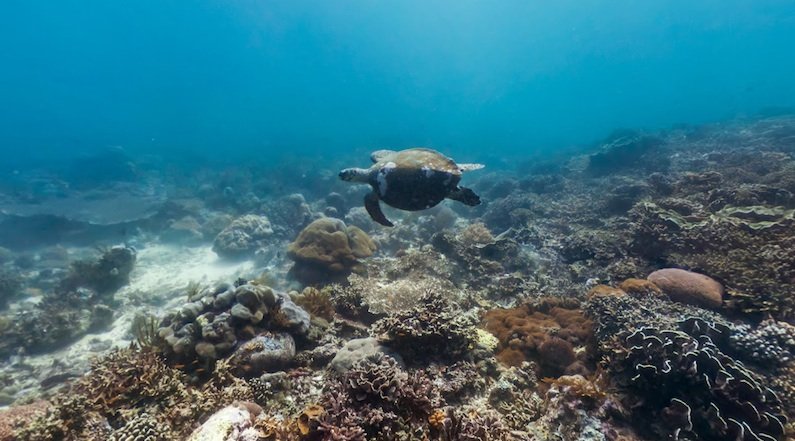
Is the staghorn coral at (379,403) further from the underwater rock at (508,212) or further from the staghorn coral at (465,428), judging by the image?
the underwater rock at (508,212)

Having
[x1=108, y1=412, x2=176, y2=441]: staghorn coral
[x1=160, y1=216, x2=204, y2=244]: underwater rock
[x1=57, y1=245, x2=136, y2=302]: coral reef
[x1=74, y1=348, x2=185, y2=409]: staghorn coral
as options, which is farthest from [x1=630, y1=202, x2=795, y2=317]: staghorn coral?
[x1=160, y1=216, x2=204, y2=244]: underwater rock

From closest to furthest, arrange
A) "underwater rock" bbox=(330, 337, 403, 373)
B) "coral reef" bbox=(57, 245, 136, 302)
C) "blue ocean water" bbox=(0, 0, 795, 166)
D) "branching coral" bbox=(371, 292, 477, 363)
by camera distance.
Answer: "underwater rock" bbox=(330, 337, 403, 373)
"branching coral" bbox=(371, 292, 477, 363)
"coral reef" bbox=(57, 245, 136, 302)
"blue ocean water" bbox=(0, 0, 795, 166)

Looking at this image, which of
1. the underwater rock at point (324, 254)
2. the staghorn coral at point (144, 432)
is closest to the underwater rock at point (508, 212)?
the underwater rock at point (324, 254)

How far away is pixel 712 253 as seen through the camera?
6984mm

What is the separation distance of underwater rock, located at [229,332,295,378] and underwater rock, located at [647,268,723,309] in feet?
22.2

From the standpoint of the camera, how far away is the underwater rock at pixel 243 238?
14.9m

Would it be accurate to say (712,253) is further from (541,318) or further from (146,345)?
(146,345)

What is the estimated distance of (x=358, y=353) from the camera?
4301 millimetres

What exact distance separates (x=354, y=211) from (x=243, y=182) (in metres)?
16.4

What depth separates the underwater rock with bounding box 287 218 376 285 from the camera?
925 centimetres

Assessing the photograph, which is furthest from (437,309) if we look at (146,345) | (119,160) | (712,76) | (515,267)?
(712,76)

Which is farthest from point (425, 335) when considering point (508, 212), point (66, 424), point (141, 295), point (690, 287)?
point (508, 212)

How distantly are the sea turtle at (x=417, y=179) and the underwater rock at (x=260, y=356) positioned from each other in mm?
3553

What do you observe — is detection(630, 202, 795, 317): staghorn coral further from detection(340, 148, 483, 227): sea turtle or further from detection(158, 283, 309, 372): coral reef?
detection(158, 283, 309, 372): coral reef
